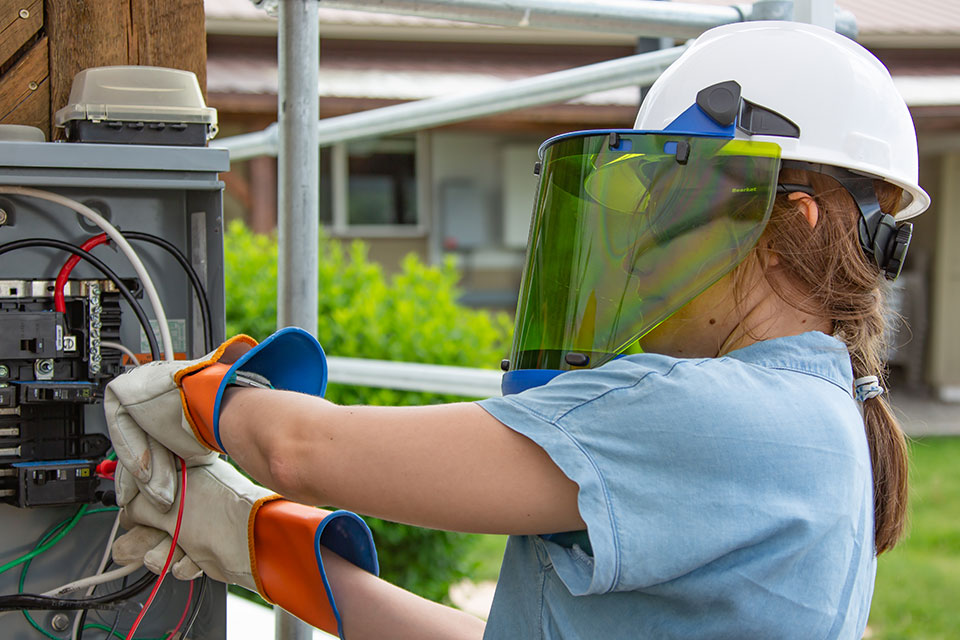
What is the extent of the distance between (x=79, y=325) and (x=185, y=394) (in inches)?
12.0

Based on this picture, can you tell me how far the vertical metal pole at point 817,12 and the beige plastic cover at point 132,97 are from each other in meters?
1.10

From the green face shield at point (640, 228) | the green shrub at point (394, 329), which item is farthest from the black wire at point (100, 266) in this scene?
the green shrub at point (394, 329)

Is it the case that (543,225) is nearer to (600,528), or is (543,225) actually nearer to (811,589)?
(600,528)

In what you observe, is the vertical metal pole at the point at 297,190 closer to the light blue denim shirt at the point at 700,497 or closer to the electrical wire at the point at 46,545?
the electrical wire at the point at 46,545

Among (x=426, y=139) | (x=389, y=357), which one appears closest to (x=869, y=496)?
(x=389, y=357)

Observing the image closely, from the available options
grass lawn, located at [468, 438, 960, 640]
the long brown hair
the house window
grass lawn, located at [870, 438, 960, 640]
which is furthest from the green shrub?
the house window

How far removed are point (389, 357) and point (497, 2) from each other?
91.3 inches

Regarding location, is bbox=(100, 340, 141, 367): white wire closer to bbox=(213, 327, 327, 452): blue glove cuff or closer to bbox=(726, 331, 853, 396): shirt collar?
bbox=(213, 327, 327, 452): blue glove cuff

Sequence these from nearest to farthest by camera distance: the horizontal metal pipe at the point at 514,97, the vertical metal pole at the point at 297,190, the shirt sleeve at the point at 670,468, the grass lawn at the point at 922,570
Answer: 1. the shirt sleeve at the point at 670,468
2. the vertical metal pole at the point at 297,190
3. the horizontal metal pipe at the point at 514,97
4. the grass lawn at the point at 922,570

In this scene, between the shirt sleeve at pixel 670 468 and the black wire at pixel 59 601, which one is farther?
the black wire at pixel 59 601

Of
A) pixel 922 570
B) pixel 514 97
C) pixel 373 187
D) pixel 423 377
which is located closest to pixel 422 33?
pixel 373 187

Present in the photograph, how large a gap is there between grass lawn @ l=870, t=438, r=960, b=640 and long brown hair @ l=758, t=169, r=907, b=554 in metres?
2.62

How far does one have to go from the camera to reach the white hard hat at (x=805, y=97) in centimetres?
119

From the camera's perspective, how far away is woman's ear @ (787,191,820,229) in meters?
1.19
